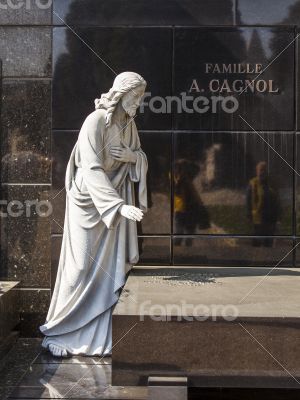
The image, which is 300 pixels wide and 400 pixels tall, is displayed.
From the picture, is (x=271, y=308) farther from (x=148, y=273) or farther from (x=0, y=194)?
(x=0, y=194)

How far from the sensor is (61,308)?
20.2ft

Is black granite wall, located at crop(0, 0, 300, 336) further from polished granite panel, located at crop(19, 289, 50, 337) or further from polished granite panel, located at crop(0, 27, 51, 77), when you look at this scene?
polished granite panel, located at crop(19, 289, 50, 337)

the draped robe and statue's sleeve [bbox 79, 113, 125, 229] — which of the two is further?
the draped robe

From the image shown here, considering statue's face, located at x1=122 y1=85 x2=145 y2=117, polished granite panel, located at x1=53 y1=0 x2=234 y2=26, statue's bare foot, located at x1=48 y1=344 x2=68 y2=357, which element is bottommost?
statue's bare foot, located at x1=48 y1=344 x2=68 y2=357

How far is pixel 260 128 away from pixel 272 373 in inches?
132

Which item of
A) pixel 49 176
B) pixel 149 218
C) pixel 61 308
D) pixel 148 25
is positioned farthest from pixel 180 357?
pixel 148 25

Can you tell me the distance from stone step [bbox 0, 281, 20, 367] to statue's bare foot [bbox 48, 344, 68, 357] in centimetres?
60

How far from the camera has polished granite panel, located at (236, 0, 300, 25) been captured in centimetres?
702

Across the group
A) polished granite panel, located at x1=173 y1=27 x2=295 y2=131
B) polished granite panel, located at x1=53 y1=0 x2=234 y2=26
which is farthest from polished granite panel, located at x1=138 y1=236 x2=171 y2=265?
polished granite panel, located at x1=53 y1=0 x2=234 y2=26

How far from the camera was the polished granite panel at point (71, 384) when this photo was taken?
4.77 metres

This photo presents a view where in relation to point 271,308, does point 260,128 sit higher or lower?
higher

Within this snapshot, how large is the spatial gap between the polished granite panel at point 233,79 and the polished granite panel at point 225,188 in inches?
6.6

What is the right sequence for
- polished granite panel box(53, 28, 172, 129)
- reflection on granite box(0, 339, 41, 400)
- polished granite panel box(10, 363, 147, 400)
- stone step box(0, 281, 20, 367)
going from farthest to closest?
polished granite panel box(53, 28, 172, 129) < stone step box(0, 281, 20, 367) < reflection on granite box(0, 339, 41, 400) < polished granite panel box(10, 363, 147, 400)

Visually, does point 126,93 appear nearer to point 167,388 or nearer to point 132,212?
point 132,212
